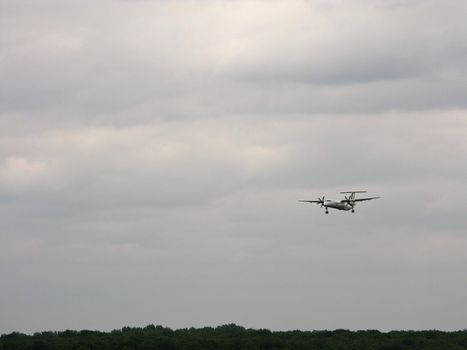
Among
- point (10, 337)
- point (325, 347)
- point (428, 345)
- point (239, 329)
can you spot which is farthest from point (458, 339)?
point (10, 337)

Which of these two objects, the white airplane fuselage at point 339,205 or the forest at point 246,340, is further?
the white airplane fuselage at point 339,205

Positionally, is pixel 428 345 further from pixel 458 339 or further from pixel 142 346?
pixel 142 346

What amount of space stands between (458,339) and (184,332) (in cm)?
3343

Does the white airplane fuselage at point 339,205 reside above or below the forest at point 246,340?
above

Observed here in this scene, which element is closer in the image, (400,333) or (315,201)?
(400,333)

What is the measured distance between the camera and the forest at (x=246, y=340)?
361 ft

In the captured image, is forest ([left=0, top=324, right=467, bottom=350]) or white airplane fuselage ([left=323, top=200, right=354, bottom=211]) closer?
forest ([left=0, top=324, right=467, bottom=350])

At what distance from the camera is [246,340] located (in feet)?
376

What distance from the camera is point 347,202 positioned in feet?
522

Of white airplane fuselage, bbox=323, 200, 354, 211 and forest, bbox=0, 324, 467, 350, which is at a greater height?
white airplane fuselage, bbox=323, 200, 354, 211

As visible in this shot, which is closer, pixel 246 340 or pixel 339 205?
pixel 246 340

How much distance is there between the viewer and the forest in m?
110

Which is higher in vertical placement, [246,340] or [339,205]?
[339,205]

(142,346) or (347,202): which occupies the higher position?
(347,202)
